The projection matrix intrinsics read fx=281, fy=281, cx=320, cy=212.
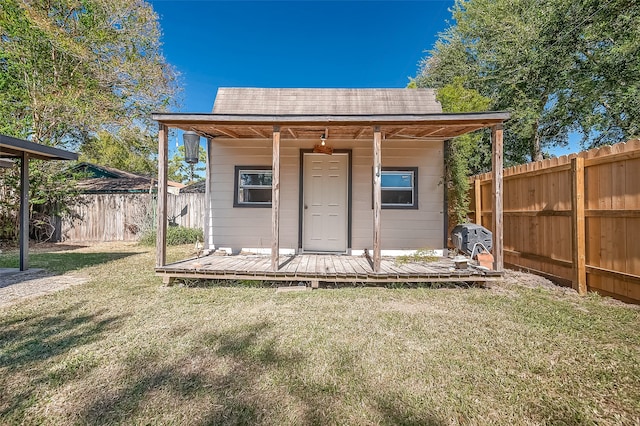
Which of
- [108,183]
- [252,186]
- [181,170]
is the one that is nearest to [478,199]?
[252,186]

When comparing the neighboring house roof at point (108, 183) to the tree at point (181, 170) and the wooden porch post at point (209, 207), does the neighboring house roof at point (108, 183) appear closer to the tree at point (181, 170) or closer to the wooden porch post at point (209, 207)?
the wooden porch post at point (209, 207)

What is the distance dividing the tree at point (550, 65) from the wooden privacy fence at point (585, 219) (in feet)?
23.5

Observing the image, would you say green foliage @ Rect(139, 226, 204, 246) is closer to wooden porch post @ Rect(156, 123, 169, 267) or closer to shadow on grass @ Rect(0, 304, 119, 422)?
wooden porch post @ Rect(156, 123, 169, 267)

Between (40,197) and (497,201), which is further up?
(40,197)

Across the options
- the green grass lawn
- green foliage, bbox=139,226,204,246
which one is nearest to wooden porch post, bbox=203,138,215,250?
the green grass lawn

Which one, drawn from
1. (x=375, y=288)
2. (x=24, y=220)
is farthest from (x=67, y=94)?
(x=375, y=288)

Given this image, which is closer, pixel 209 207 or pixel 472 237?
pixel 472 237

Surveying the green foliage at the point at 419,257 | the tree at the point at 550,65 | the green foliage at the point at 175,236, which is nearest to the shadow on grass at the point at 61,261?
the green foliage at the point at 175,236

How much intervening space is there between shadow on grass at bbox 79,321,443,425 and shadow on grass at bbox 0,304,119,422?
0.48m

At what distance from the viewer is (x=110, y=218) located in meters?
10.6

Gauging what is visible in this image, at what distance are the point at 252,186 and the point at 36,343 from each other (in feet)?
14.2

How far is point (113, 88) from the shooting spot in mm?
10406

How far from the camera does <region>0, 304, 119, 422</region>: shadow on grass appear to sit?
1.87 m

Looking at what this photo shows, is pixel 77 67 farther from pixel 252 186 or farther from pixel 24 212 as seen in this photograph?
pixel 252 186
